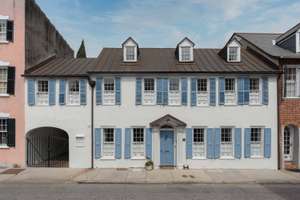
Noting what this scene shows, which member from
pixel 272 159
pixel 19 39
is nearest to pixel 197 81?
pixel 272 159

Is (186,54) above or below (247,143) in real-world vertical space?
above

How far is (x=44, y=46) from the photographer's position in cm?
2350

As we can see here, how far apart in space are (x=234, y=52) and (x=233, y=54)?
0.51 feet

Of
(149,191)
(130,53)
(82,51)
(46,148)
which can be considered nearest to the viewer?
(149,191)

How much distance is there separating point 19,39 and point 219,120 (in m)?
14.5

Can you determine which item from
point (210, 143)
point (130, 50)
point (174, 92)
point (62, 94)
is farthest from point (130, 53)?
point (210, 143)

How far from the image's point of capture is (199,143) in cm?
1917

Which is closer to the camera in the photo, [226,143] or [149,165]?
[149,165]

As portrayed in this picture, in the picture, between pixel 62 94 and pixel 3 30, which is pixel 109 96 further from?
pixel 3 30

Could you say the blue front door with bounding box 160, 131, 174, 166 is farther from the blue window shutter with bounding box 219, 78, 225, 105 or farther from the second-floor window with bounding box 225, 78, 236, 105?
the second-floor window with bounding box 225, 78, 236, 105

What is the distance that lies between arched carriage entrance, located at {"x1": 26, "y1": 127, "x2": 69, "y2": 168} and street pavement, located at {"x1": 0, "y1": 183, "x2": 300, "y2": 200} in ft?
16.0

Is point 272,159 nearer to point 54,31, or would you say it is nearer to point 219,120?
point 219,120

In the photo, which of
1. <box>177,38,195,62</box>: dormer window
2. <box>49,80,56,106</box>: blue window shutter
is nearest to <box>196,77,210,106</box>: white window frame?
<box>177,38,195,62</box>: dormer window

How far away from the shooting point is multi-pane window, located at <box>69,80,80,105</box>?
19297 millimetres
